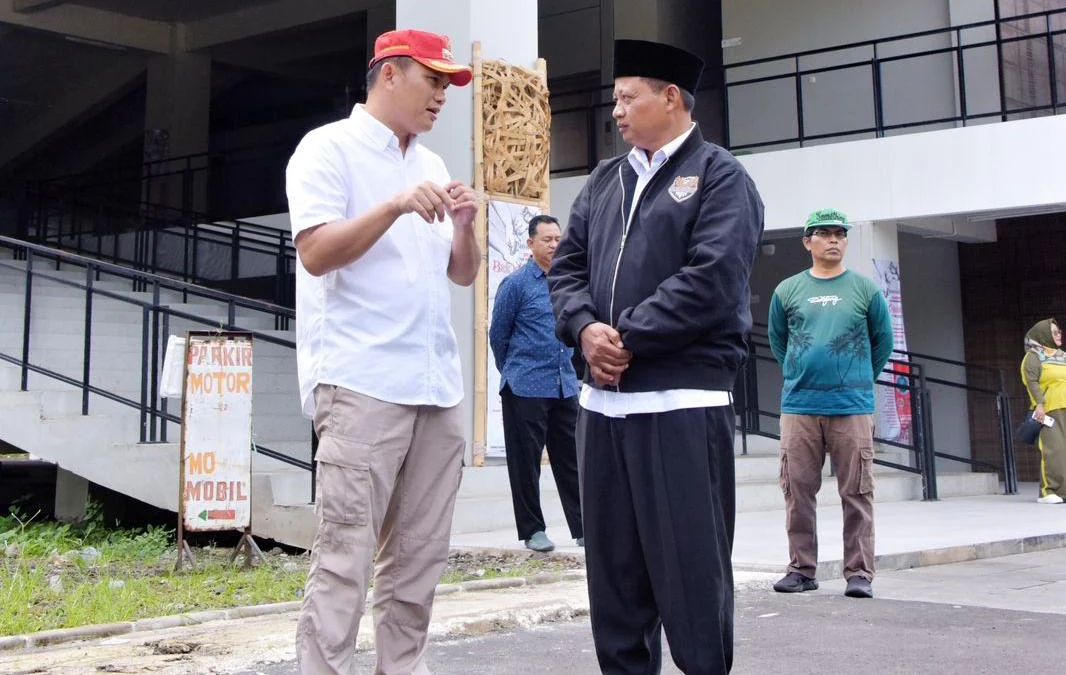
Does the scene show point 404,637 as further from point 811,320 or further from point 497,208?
point 497,208

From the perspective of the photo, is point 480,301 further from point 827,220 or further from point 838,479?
point 838,479

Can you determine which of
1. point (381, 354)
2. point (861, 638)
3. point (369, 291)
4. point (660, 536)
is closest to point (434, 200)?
point (369, 291)

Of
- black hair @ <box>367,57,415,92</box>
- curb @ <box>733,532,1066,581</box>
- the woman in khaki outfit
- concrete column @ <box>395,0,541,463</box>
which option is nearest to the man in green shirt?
curb @ <box>733,532,1066,581</box>

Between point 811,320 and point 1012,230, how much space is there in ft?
38.0

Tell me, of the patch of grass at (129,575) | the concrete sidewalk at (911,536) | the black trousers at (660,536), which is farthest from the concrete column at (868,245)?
the black trousers at (660,536)

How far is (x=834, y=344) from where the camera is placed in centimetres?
606

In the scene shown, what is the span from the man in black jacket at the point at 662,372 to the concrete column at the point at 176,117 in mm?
18151

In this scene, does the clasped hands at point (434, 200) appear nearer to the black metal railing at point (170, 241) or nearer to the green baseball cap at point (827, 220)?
the green baseball cap at point (827, 220)

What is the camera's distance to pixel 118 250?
57.6 ft

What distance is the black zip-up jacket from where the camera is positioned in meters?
3.14

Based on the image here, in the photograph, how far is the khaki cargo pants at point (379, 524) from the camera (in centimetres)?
308

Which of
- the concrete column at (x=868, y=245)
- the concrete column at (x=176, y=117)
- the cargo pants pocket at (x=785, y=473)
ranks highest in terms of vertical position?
the concrete column at (x=176, y=117)

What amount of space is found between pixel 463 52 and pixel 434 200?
6.92 meters

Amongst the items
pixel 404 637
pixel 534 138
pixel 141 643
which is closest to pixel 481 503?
pixel 534 138
